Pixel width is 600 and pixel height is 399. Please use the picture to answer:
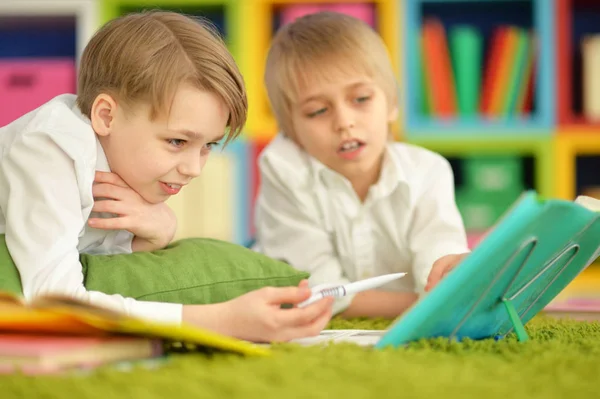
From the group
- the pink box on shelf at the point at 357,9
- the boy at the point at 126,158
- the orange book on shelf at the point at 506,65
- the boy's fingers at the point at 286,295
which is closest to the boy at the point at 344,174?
the boy at the point at 126,158

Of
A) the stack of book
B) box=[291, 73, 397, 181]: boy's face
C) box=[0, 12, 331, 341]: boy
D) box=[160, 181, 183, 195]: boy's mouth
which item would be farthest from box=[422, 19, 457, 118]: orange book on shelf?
the stack of book

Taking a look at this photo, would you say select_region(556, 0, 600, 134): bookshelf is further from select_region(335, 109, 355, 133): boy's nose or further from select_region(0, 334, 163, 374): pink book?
select_region(0, 334, 163, 374): pink book

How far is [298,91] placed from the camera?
154 centimetres

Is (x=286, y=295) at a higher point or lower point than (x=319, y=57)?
lower

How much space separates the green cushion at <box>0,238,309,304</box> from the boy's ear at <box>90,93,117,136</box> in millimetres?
178

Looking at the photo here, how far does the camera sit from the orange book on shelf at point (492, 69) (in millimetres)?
2617

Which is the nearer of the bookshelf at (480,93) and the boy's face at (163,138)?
the boy's face at (163,138)

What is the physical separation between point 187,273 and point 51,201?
8.2 inches

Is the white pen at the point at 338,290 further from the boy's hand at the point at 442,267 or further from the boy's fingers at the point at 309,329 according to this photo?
the boy's hand at the point at 442,267

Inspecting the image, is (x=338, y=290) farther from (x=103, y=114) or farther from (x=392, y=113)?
(x=392, y=113)

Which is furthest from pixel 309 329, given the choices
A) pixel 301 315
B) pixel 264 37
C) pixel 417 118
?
pixel 264 37

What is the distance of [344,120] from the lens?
148 centimetres

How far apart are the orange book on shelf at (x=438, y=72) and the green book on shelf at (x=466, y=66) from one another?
0.8 inches

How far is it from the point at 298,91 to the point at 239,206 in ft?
3.72
